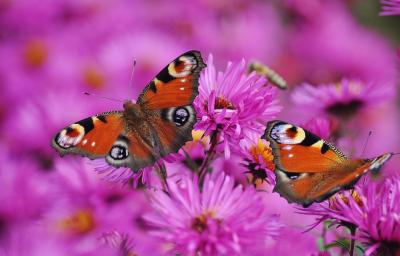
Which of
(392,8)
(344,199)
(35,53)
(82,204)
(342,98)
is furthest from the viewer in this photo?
(35,53)

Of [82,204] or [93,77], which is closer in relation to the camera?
[82,204]

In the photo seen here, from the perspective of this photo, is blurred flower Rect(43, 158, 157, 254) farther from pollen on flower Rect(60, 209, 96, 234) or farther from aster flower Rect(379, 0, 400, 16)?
aster flower Rect(379, 0, 400, 16)

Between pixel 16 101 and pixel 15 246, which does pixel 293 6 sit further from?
pixel 15 246

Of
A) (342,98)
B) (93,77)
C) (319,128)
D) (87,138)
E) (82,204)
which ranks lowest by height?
(93,77)

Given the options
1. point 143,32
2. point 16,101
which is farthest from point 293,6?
point 16,101

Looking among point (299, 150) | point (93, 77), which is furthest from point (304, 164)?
point (93, 77)

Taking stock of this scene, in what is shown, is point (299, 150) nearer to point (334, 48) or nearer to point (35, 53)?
point (35, 53)

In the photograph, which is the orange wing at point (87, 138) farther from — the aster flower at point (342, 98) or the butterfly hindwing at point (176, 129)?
the aster flower at point (342, 98)

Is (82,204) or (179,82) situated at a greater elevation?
(179,82)

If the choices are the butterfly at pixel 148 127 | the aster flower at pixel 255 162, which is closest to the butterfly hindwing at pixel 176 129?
the butterfly at pixel 148 127
